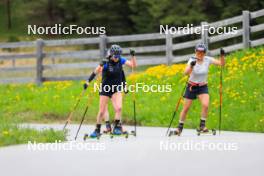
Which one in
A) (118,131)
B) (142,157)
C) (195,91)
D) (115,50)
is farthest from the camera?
(118,131)

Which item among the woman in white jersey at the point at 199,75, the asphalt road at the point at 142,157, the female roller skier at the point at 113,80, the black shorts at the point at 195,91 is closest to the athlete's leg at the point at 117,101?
the female roller skier at the point at 113,80

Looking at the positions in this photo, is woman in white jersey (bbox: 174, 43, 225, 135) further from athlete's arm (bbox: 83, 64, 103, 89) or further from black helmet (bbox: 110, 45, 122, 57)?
athlete's arm (bbox: 83, 64, 103, 89)

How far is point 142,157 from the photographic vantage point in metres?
11.7

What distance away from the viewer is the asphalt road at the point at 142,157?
10.7 metres

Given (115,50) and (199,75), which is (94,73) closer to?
(115,50)

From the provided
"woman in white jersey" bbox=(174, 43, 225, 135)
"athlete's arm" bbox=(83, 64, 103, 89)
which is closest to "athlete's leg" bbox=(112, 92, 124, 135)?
"athlete's arm" bbox=(83, 64, 103, 89)

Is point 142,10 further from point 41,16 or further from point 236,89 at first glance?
point 236,89

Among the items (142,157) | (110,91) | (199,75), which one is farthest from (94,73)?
(142,157)

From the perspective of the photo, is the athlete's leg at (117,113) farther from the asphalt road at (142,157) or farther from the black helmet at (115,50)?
the black helmet at (115,50)

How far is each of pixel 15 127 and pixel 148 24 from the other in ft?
154

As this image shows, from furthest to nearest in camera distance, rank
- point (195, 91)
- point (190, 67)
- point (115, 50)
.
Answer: point (195, 91)
point (115, 50)
point (190, 67)

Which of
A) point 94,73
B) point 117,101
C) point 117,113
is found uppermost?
point 94,73

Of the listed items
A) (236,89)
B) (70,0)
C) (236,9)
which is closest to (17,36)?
(70,0)

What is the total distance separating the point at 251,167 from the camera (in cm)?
1077
